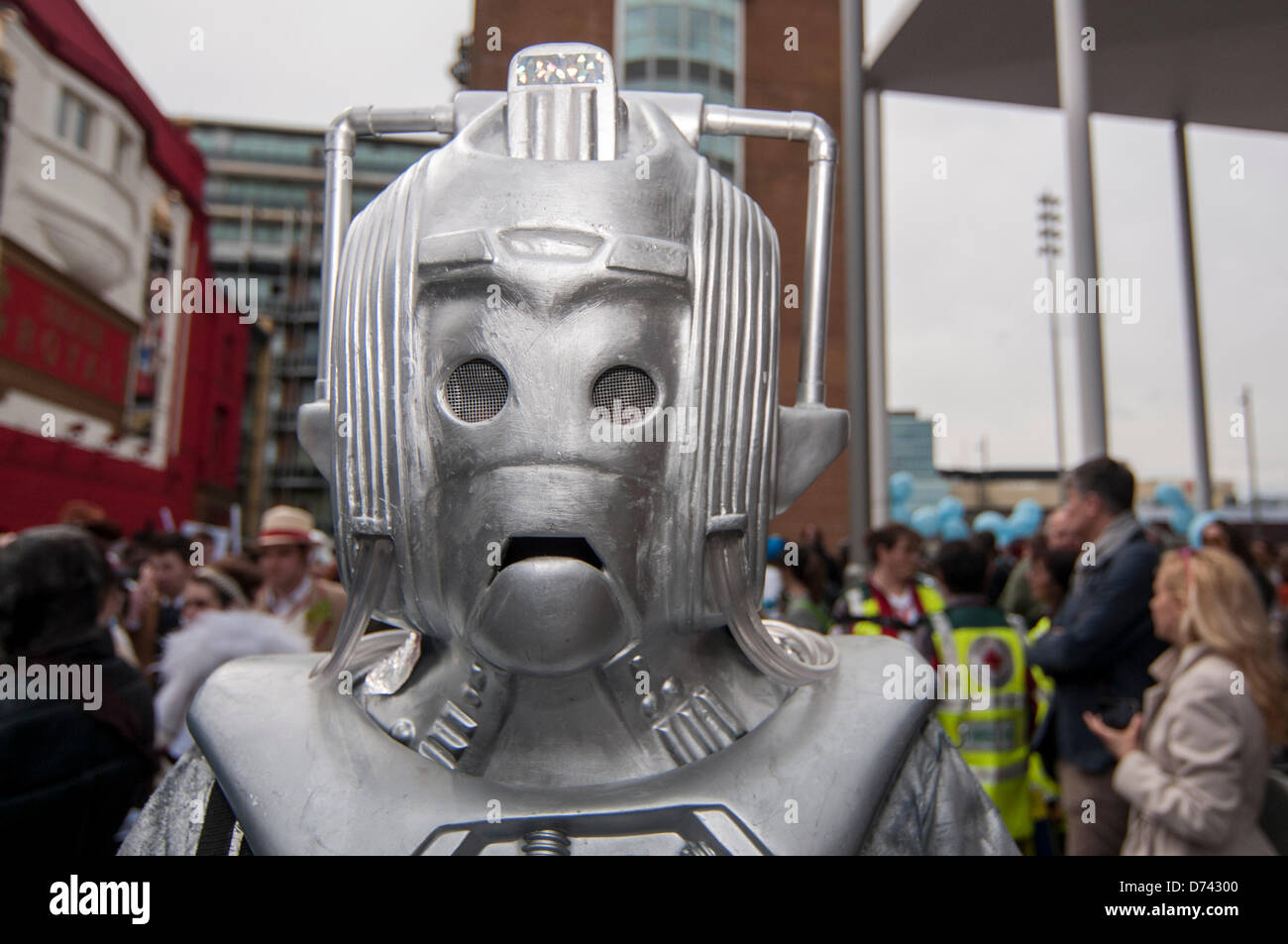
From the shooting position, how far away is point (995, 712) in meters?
2.70

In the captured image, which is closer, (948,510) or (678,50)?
(678,50)

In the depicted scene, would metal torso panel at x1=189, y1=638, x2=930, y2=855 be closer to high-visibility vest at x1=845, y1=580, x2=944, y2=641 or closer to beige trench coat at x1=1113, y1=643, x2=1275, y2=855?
beige trench coat at x1=1113, y1=643, x2=1275, y2=855

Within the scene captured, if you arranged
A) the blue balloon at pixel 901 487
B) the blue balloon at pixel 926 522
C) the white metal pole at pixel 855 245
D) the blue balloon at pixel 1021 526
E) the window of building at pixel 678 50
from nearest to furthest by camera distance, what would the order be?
the window of building at pixel 678 50 → the white metal pole at pixel 855 245 → the blue balloon at pixel 926 522 → the blue balloon at pixel 1021 526 → the blue balloon at pixel 901 487

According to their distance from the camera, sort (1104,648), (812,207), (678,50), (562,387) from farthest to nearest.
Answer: (1104,648), (678,50), (812,207), (562,387)

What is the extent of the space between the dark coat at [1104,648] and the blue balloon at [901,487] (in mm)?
7066

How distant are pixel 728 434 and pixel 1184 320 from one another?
9.18m

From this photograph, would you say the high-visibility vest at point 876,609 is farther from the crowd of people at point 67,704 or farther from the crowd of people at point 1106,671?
the crowd of people at point 67,704

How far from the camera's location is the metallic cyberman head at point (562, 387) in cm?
100

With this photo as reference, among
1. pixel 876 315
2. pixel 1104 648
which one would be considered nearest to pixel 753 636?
pixel 1104 648

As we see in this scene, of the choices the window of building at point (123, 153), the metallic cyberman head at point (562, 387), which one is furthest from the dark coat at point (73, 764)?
the window of building at point (123, 153)

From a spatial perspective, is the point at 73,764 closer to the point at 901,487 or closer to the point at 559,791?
the point at 559,791

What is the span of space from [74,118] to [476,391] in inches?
298

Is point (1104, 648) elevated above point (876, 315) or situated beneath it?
situated beneath
